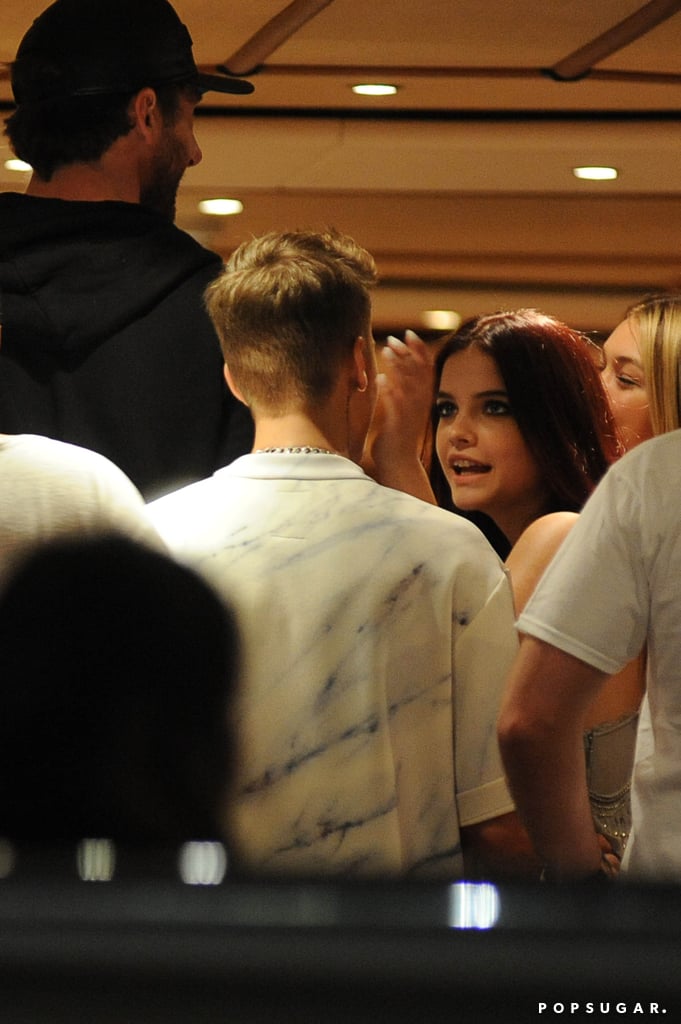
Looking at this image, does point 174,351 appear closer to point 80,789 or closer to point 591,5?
point 80,789

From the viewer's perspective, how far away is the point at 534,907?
176mm

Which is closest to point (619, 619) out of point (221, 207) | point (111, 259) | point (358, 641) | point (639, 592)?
point (639, 592)

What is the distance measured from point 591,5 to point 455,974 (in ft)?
4.25

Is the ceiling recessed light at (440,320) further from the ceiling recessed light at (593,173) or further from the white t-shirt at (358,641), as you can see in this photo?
the ceiling recessed light at (593,173)

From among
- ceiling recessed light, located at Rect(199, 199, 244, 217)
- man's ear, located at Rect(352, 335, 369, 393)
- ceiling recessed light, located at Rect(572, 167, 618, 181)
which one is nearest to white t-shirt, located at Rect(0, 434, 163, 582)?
man's ear, located at Rect(352, 335, 369, 393)

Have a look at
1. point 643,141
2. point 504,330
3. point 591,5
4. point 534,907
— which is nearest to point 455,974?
point 534,907

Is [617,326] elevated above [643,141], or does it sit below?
below

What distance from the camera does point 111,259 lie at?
793 mm

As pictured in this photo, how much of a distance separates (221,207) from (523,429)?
40cm

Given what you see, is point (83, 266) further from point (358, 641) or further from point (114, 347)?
point (358, 641)

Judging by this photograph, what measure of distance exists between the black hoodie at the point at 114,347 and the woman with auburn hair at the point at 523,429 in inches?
5.9

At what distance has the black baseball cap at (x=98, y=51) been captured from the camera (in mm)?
780

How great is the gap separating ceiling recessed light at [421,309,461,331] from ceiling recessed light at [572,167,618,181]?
0.82m

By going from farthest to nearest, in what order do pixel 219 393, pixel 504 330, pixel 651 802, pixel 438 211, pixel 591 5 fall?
pixel 438 211
pixel 591 5
pixel 504 330
pixel 219 393
pixel 651 802
